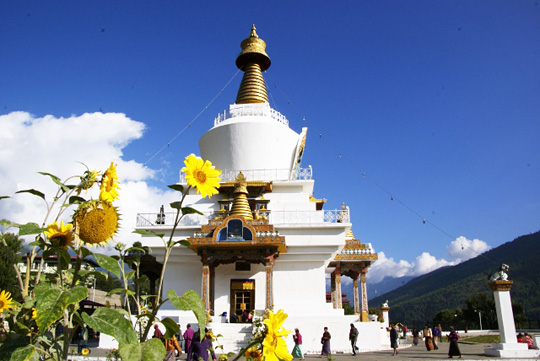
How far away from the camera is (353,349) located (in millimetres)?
16078

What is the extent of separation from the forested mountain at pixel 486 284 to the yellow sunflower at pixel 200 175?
100 metres

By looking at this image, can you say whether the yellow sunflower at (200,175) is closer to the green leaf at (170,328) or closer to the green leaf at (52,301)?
the green leaf at (170,328)

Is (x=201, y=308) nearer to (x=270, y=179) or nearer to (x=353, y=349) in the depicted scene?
(x=353, y=349)

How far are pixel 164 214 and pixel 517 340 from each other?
16.8 meters

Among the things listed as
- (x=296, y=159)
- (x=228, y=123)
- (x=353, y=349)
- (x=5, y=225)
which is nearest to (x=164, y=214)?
(x=228, y=123)

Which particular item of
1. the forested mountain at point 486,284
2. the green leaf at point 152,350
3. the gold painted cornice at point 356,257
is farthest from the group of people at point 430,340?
the forested mountain at point 486,284

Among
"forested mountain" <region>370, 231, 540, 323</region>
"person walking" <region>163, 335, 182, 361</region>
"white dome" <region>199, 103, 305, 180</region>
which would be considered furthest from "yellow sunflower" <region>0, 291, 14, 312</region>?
"forested mountain" <region>370, 231, 540, 323</region>

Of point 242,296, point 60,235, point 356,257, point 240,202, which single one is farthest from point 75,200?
point 356,257

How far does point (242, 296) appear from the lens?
20297 millimetres

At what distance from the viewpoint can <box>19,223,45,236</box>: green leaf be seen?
7.16 feet

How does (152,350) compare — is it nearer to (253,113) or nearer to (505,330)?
(505,330)

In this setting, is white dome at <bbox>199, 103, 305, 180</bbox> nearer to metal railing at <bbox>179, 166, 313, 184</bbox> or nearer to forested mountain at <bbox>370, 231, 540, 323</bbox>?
metal railing at <bbox>179, 166, 313, 184</bbox>

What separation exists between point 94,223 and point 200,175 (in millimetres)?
701

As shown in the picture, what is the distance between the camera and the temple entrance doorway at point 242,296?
65.6ft
